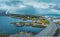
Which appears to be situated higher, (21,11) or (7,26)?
(21,11)

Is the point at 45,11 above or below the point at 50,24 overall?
above

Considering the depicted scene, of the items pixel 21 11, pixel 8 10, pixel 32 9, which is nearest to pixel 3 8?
pixel 8 10

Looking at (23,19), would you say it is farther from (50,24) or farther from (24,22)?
(50,24)

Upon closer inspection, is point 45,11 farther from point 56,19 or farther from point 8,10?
point 8,10

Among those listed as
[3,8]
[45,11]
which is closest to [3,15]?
[3,8]

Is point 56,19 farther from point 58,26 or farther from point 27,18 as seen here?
point 27,18

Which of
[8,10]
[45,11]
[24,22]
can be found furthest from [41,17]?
[8,10]

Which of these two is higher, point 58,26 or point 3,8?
point 3,8
